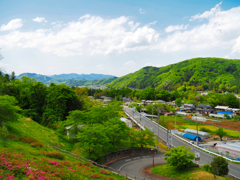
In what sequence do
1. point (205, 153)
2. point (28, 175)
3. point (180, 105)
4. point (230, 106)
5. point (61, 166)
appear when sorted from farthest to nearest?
1. point (180, 105)
2. point (230, 106)
3. point (205, 153)
4. point (61, 166)
5. point (28, 175)

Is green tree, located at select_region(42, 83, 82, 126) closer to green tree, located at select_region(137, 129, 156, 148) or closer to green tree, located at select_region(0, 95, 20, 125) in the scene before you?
green tree, located at select_region(0, 95, 20, 125)

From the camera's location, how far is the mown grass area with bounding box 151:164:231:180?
21.3m

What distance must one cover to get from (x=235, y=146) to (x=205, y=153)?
6.93 meters

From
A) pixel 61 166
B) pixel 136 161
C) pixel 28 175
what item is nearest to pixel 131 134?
pixel 136 161

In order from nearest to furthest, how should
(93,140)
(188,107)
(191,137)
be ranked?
(93,140)
(191,137)
(188,107)

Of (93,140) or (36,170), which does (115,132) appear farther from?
(36,170)

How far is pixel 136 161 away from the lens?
3166cm

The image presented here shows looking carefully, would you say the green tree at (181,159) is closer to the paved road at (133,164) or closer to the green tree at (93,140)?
the paved road at (133,164)

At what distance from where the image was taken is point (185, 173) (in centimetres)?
2316

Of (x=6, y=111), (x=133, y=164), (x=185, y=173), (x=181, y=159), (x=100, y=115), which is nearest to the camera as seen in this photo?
(x=185, y=173)

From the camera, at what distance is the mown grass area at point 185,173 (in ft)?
69.9

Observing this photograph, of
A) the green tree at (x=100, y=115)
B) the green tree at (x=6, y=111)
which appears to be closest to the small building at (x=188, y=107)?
the green tree at (x=100, y=115)

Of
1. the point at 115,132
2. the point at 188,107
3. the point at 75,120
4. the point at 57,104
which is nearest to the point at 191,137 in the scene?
the point at 115,132

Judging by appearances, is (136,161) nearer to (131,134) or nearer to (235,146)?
(131,134)
